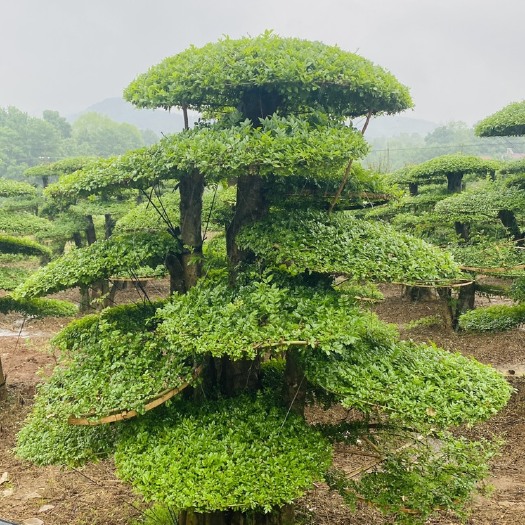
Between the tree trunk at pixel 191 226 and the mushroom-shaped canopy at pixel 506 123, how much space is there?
20.8 ft

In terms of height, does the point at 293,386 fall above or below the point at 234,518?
above

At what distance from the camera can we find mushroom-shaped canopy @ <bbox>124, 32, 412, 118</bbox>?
4793mm

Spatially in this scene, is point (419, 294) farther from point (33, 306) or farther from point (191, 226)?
point (191, 226)

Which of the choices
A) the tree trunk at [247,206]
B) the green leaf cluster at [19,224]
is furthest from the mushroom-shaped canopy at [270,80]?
the green leaf cluster at [19,224]

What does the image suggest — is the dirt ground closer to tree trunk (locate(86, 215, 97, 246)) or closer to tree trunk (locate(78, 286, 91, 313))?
tree trunk (locate(78, 286, 91, 313))

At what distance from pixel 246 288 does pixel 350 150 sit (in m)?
1.58

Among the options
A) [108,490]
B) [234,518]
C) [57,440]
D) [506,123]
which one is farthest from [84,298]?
[506,123]

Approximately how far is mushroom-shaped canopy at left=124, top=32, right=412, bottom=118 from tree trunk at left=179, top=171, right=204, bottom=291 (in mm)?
872

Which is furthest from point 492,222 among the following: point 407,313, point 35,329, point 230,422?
point 35,329

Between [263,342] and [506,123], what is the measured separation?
292 inches

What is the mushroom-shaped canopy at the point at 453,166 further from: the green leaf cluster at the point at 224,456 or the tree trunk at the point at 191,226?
the green leaf cluster at the point at 224,456

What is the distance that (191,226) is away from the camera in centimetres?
598

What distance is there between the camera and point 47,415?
Answer: 16.6 ft

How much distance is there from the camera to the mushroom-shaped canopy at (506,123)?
30.5 feet
